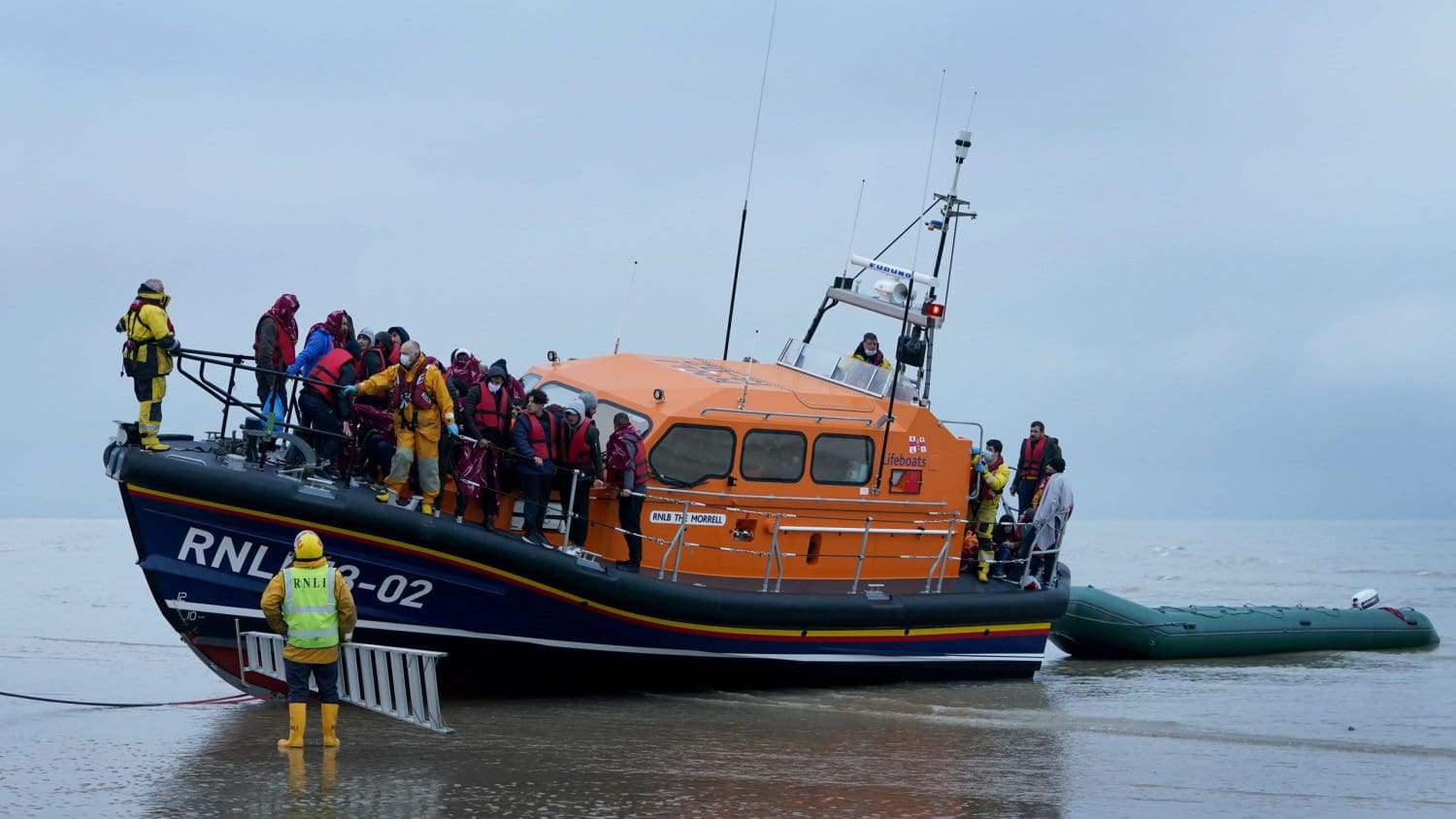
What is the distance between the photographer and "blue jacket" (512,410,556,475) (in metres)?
9.29

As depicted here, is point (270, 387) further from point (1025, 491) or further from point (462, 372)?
point (1025, 491)

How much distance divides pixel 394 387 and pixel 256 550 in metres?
1.26

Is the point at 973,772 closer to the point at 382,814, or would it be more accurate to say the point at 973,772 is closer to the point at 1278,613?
the point at 382,814

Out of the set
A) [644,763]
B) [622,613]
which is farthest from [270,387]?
[644,763]

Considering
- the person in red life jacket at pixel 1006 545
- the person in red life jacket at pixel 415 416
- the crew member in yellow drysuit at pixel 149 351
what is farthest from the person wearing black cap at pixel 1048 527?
the crew member in yellow drysuit at pixel 149 351

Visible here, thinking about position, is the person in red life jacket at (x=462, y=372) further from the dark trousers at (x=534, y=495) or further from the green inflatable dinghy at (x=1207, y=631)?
the green inflatable dinghy at (x=1207, y=631)

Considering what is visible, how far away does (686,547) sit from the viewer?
10281 mm

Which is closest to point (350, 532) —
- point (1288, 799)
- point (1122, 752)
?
point (1122, 752)

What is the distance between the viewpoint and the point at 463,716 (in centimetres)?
914

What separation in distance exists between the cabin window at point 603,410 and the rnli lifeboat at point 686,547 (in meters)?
0.02

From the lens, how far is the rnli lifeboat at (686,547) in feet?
28.5

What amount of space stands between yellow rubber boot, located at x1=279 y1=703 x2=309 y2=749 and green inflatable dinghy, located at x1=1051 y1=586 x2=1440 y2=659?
27.2ft

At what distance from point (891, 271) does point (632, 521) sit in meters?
3.81

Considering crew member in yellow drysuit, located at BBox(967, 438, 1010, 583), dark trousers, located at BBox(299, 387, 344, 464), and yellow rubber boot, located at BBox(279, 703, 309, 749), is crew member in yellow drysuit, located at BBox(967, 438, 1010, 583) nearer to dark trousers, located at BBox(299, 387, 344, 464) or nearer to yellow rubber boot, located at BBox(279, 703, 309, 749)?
dark trousers, located at BBox(299, 387, 344, 464)
